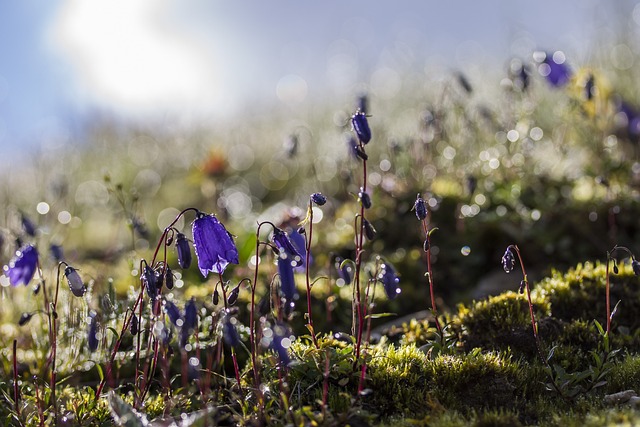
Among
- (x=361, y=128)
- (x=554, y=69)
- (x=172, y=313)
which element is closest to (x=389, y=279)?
(x=361, y=128)

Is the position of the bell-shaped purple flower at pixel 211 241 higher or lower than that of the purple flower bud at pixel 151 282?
higher

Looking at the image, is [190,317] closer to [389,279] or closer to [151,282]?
[151,282]

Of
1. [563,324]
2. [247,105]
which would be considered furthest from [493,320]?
[247,105]

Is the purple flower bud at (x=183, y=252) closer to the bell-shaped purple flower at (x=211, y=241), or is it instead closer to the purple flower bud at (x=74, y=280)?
the bell-shaped purple flower at (x=211, y=241)

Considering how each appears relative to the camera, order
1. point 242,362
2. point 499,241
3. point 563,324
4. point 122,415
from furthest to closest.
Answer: point 499,241 < point 242,362 < point 563,324 < point 122,415

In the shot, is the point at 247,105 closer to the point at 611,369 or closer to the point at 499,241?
the point at 499,241

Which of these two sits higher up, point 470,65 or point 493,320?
point 470,65

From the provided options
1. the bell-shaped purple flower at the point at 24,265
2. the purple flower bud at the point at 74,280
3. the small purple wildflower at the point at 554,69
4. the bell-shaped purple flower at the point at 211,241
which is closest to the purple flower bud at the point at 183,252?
the bell-shaped purple flower at the point at 211,241
